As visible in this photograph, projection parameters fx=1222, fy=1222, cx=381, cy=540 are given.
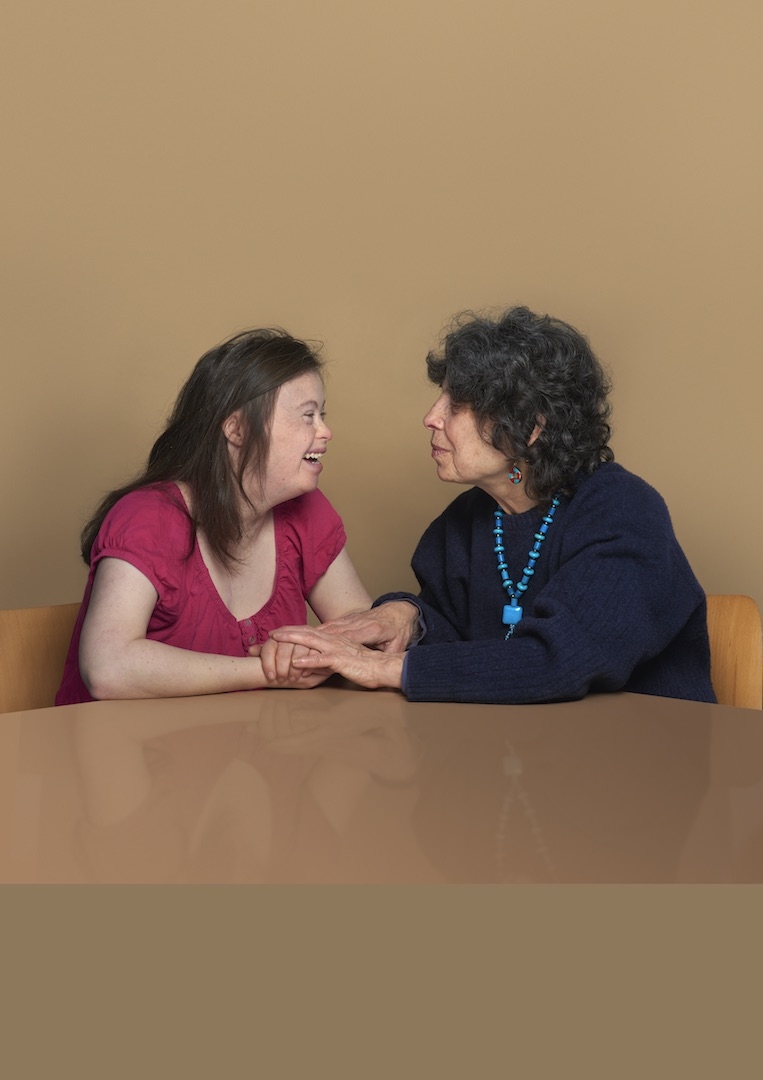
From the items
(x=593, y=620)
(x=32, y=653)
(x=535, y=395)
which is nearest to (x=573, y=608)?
(x=593, y=620)

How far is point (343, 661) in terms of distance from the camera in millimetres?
1957

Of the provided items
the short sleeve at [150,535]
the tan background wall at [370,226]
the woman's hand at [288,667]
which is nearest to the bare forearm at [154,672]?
the woman's hand at [288,667]

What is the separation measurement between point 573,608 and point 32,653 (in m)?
1.06

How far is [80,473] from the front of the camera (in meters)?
3.57

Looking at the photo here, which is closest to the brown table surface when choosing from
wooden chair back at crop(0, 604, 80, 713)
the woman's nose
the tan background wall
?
wooden chair back at crop(0, 604, 80, 713)

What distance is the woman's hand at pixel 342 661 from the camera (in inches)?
76.7

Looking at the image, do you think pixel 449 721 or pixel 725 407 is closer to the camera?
pixel 449 721


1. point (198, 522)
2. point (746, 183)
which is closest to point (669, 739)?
point (198, 522)

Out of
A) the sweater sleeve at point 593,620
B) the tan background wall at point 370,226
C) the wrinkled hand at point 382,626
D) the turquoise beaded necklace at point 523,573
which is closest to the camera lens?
the sweater sleeve at point 593,620

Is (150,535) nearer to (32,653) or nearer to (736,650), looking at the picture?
(32,653)

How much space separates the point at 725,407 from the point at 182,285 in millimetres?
1630

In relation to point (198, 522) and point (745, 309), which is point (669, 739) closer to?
point (198, 522)

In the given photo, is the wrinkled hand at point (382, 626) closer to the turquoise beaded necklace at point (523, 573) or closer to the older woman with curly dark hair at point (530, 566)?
the older woman with curly dark hair at point (530, 566)

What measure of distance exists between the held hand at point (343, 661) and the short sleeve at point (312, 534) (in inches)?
18.5
